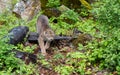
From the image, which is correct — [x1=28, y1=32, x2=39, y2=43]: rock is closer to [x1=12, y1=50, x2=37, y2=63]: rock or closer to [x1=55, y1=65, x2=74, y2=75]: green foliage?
[x1=12, y1=50, x2=37, y2=63]: rock

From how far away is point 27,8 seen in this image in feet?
64.6

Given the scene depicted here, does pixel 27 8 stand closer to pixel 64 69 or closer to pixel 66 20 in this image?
pixel 66 20

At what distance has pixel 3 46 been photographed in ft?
28.3

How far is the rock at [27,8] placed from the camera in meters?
19.2

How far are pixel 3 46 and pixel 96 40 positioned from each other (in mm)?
3265

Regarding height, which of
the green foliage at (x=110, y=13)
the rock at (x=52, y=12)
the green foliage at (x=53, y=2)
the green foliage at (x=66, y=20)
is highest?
the green foliage at (x=110, y=13)

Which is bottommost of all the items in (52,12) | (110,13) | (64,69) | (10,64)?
(64,69)

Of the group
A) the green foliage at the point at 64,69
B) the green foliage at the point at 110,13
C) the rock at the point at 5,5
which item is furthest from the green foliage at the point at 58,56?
the rock at the point at 5,5

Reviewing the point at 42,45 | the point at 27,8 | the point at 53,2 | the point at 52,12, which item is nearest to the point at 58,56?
the point at 42,45

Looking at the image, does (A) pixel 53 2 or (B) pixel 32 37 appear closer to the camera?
(B) pixel 32 37

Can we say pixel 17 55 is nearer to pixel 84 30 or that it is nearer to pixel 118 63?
pixel 118 63

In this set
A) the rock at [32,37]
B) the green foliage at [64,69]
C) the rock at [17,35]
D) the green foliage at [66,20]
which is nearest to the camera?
the green foliage at [64,69]

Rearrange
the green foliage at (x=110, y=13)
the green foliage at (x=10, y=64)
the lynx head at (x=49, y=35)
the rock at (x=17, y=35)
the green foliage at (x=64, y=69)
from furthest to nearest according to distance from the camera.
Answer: the lynx head at (x=49, y=35)
the rock at (x=17, y=35)
the green foliage at (x=110, y=13)
the green foliage at (x=64, y=69)
the green foliage at (x=10, y=64)

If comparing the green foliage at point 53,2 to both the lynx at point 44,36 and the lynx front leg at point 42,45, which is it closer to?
the lynx at point 44,36
